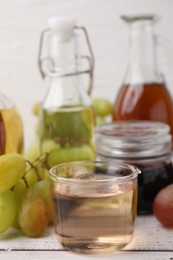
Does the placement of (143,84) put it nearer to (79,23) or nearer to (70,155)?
(70,155)

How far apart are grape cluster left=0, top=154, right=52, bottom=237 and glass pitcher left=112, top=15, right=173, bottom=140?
1.00ft

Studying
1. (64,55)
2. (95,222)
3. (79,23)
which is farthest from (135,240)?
(79,23)

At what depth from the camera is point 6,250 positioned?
1.63ft

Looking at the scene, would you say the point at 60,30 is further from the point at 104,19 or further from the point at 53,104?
the point at 104,19

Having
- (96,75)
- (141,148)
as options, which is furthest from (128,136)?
(96,75)

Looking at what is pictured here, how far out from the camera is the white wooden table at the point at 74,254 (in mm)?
479

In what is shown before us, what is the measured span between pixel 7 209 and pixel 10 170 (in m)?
0.04

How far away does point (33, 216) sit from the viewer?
0.52 m

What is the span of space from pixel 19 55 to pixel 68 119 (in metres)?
0.52

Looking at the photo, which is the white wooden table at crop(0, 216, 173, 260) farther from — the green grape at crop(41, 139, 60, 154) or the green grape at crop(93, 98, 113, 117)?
the green grape at crop(93, 98, 113, 117)

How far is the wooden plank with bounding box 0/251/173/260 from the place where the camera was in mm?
475

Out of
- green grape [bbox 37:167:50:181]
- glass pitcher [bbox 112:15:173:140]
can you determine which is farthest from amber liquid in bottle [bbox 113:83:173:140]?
green grape [bbox 37:167:50:181]

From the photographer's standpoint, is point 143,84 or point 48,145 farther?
point 143,84

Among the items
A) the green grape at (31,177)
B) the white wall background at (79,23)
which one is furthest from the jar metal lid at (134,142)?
the white wall background at (79,23)
